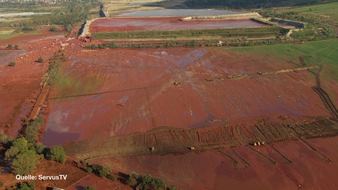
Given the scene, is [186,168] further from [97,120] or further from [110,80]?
[110,80]

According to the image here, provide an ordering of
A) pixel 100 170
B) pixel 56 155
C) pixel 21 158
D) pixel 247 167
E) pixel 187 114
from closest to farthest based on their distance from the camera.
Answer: pixel 21 158, pixel 100 170, pixel 56 155, pixel 247 167, pixel 187 114

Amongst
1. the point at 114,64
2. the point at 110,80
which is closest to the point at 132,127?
the point at 110,80

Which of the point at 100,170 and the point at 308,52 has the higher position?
the point at 308,52

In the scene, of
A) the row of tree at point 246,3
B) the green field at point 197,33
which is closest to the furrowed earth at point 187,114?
the green field at point 197,33

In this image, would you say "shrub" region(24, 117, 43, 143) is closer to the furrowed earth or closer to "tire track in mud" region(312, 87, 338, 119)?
the furrowed earth

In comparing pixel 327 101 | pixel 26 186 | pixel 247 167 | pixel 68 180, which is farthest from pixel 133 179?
pixel 327 101

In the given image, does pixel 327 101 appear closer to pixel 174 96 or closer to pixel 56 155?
pixel 174 96

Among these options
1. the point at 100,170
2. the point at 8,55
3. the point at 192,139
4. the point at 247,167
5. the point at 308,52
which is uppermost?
the point at 8,55

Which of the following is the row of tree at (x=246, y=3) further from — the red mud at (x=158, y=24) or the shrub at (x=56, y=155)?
the shrub at (x=56, y=155)
